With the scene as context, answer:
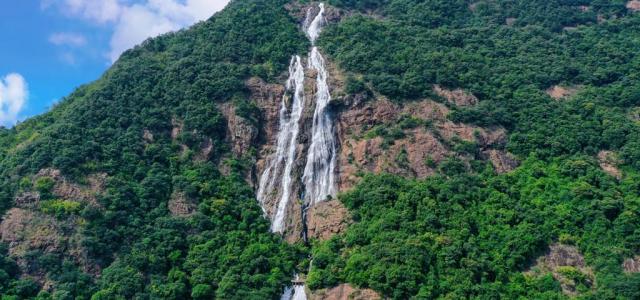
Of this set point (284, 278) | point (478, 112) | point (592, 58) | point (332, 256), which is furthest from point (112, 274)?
point (592, 58)

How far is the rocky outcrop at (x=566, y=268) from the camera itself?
5450 centimetres

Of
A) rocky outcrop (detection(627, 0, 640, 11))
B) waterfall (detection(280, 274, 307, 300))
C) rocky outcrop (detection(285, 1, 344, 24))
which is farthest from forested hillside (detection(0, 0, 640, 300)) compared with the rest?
rocky outcrop (detection(285, 1, 344, 24))

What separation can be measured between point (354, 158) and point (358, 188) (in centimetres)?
552

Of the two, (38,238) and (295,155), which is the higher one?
(295,155)

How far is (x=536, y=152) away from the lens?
6931cm

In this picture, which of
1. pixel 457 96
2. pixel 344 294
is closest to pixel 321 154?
pixel 457 96

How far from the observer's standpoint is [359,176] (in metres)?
68.8

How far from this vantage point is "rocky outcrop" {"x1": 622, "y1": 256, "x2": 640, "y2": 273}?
54562 mm

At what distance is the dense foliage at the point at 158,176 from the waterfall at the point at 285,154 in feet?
6.38

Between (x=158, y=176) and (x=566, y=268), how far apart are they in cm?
3925

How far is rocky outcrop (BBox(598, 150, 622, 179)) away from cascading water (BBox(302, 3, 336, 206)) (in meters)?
26.9

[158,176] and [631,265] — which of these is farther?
[158,176]

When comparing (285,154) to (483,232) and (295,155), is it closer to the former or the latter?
(295,155)

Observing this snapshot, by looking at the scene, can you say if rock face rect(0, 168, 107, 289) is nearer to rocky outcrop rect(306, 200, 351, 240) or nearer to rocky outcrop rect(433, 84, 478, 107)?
rocky outcrop rect(306, 200, 351, 240)
